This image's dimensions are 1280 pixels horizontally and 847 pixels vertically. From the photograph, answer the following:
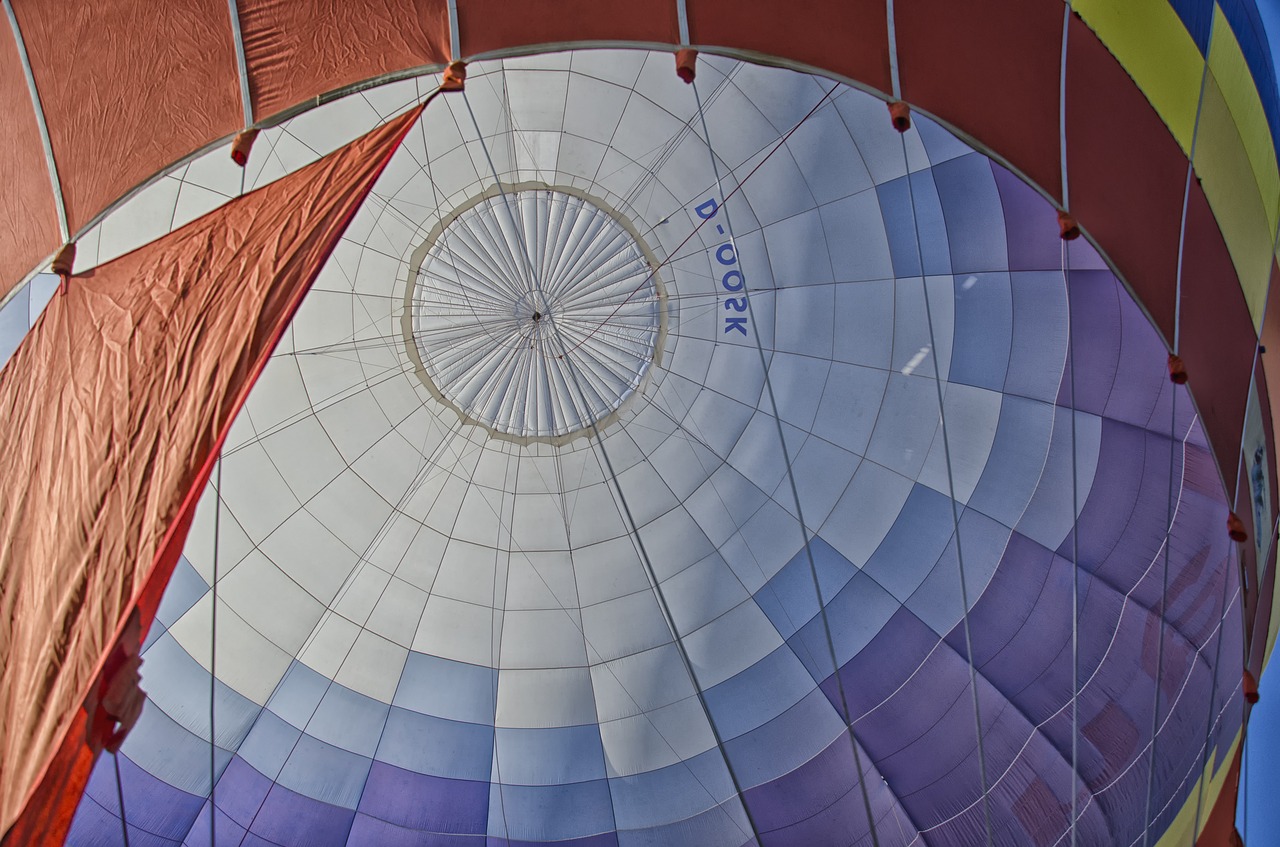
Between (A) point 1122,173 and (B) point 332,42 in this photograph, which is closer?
(B) point 332,42

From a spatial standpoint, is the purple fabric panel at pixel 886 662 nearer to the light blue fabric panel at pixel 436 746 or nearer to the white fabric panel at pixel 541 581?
the white fabric panel at pixel 541 581

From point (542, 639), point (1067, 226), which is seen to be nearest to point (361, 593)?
point (542, 639)

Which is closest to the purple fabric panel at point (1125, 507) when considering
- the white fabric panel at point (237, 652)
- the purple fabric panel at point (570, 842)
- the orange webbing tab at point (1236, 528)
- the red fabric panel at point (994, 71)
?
the orange webbing tab at point (1236, 528)

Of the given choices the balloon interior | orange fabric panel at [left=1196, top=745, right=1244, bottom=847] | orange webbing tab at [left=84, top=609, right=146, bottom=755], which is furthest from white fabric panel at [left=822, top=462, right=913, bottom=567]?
orange webbing tab at [left=84, top=609, right=146, bottom=755]

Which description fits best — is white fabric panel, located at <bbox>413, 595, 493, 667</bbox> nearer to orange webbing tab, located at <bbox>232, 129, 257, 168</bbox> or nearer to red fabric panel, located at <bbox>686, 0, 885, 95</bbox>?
orange webbing tab, located at <bbox>232, 129, 257, 168</bbox>

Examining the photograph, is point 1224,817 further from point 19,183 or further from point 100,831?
point 19,183

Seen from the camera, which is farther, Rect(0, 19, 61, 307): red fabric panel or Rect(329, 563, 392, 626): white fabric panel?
Rect(329, 563, 392, 626): white fabric panel
